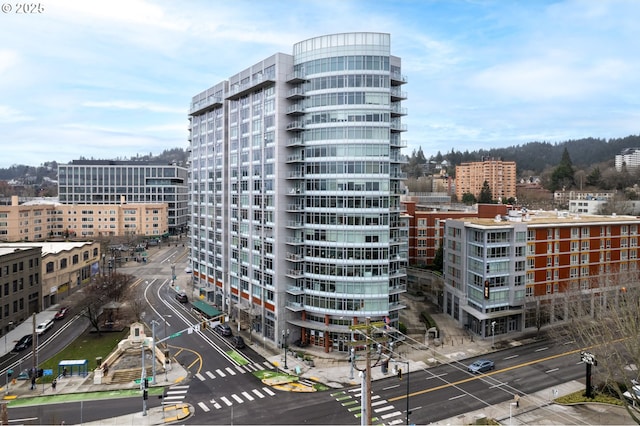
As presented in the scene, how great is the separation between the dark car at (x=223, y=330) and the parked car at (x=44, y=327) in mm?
25858

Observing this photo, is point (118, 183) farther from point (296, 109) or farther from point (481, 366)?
point (481, 366)

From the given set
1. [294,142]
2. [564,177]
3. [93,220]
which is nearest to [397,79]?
[294,142]

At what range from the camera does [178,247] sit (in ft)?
529

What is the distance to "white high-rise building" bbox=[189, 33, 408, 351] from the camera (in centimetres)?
5900

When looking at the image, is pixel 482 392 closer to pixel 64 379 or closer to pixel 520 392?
pixel 520 392

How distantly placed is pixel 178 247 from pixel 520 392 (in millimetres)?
135061

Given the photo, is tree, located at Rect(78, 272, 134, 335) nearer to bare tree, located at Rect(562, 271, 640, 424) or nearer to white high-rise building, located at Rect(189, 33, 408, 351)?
white high-rise building, located at Rect(189, 33, 408, 351)

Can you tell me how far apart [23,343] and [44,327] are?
22.6ft

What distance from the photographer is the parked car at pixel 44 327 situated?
6719 centimetres

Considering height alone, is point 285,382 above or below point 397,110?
below

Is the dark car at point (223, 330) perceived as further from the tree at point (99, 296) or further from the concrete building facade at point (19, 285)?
the concrete building facade at point (19, 285)

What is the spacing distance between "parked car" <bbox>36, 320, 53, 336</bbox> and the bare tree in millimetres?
73396

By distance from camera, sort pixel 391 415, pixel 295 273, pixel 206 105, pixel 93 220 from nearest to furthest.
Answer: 1. pixel 391 415
2. pixel 295 273
3. pixel 206 105
4. pixel 93 220

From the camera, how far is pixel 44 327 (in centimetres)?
6812
